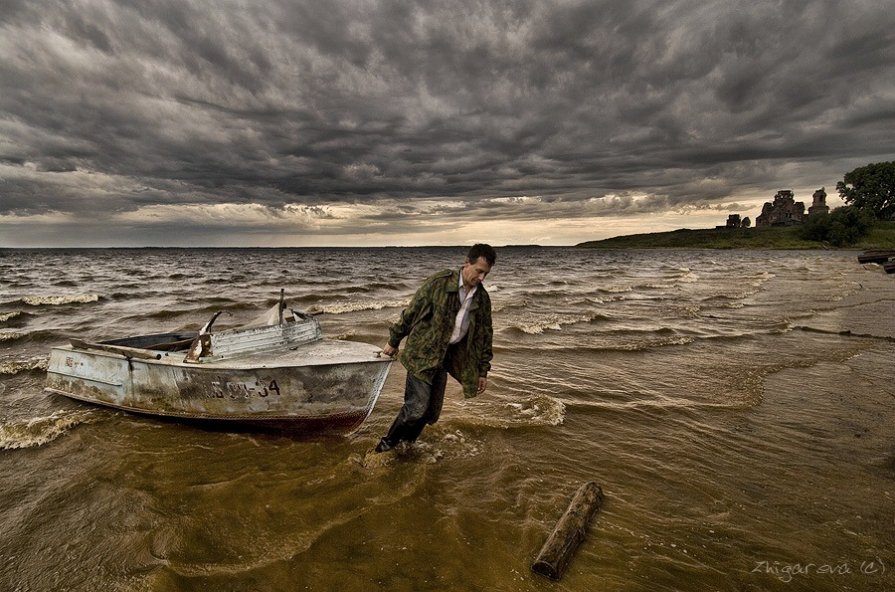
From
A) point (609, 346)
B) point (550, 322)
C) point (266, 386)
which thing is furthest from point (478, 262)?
point (550, 322)

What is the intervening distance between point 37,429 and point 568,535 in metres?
8.06

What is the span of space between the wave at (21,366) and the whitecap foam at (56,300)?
552 inches

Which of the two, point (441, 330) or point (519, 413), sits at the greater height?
point (441, 330)

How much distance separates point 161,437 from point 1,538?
2216 millimetres

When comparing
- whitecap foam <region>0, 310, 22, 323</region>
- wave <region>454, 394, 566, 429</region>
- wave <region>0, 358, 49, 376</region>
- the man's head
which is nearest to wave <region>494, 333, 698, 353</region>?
wave <region>454, 394, 566, 429</region>

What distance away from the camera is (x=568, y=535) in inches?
144

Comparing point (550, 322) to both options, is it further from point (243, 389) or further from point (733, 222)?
point (733, 222)

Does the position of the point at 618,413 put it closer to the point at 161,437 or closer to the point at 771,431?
the point at 771,431

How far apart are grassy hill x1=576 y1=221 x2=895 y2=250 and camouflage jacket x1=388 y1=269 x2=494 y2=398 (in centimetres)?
11252

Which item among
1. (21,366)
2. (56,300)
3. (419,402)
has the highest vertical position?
(419,402)

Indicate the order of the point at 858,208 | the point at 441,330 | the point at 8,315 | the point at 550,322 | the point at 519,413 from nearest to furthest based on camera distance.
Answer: the point at 441,330 < the point at 519,413 < the point at 550,322 < the point at 8,315 < the point at 858,208

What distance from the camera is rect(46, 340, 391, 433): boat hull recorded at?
5688 mm

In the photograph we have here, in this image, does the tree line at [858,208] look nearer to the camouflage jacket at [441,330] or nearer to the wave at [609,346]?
the wave at [609,346]

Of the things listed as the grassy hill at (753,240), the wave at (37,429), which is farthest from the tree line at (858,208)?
the wave at (37,429)
